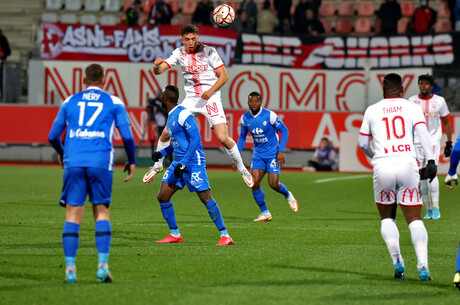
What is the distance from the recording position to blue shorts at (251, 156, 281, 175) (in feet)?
47.9

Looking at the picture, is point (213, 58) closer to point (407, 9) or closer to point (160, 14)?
point (160, 14)

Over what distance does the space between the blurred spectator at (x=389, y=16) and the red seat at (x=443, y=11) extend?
2220mm

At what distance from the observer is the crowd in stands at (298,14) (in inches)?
1151

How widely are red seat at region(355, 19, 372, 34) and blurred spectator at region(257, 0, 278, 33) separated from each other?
3.03 metres

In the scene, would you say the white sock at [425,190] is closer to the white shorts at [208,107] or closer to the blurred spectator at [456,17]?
the white shorts at [208,107]

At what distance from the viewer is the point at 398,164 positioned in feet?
25.5

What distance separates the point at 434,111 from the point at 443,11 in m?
17.2

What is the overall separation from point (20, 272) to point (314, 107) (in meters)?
21.2

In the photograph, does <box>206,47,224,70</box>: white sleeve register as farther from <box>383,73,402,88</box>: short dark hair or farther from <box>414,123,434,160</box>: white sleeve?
<box>414,123,434,160</box>: white sleeve

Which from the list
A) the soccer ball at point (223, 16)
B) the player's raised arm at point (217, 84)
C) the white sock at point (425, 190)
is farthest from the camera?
the white sock at point (425, 190)

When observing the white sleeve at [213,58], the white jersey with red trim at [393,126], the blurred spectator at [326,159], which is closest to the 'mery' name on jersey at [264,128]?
the white sleeve at [213,58]

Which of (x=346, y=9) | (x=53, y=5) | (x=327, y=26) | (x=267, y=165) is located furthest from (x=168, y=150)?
(x=53, y=5)

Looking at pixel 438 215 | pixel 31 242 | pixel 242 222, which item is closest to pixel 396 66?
pixel 438 215

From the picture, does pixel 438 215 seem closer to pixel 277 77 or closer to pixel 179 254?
pixel 179 254
